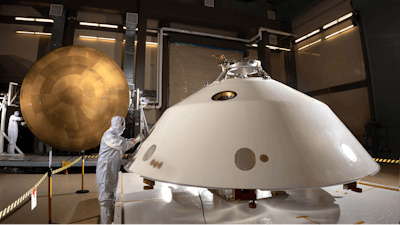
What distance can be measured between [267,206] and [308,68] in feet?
21.4

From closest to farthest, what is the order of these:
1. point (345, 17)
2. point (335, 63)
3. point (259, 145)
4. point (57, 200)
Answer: point (259, 145) < point (57, 200) < point (345, 17) < point (335, 63)

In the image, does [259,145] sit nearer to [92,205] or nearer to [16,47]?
[92,205]

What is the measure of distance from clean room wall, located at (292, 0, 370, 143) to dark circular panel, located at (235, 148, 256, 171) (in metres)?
6.66

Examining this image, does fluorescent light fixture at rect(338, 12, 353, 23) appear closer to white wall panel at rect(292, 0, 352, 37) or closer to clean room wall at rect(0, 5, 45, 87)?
white wall panel at rect(292, 0, 352, 37)

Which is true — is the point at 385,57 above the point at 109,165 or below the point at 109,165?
above

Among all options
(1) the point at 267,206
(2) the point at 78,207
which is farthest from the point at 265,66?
(2) the point at 78,207

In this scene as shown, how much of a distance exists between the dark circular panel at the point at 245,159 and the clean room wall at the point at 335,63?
6.66m

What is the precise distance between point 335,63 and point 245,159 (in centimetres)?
729

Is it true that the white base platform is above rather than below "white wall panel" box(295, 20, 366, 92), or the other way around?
below

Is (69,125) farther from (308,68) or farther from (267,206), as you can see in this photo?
(308,68)

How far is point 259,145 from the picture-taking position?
0.49 m

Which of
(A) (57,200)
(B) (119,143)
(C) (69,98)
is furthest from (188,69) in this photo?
(A) (57,200)

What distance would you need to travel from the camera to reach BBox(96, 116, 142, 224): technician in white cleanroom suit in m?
2.49

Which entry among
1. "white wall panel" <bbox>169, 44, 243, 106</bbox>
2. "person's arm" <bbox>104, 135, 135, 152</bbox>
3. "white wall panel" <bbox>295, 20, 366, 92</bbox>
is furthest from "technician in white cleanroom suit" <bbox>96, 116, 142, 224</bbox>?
"white wall panel" <bbox>295, 20, 366, 92</bbox>
